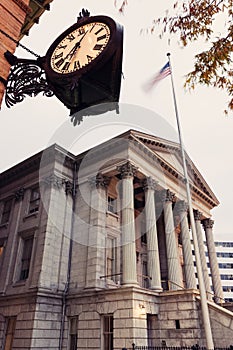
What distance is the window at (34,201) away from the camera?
2293 cm

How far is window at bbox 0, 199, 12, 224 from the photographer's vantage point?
2528cm

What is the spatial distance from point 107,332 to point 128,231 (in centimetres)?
627

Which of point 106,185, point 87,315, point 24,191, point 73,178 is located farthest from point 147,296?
point 24,191

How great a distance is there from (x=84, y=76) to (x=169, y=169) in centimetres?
2191

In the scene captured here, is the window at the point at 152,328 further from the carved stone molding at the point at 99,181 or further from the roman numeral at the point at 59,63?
the roman numeral at the point at 59,63

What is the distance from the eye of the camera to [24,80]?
4.31m

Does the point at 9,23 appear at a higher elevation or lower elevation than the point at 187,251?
lower

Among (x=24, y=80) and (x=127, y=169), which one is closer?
(x=24, y=80)

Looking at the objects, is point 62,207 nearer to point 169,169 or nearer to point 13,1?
point 169,169

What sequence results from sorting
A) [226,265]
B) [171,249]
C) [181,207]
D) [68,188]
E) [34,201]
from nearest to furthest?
1. [171,249]
2. [68,188]
3. [34,201]
4. [181,207]
5. [226,265]

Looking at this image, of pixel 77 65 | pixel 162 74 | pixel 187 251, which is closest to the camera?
pixel 77 65

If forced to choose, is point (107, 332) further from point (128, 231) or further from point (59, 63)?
point (59, 63)

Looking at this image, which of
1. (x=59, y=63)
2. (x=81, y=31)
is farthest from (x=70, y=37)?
(x=59, y=63)

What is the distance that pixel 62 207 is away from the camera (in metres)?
22.0
